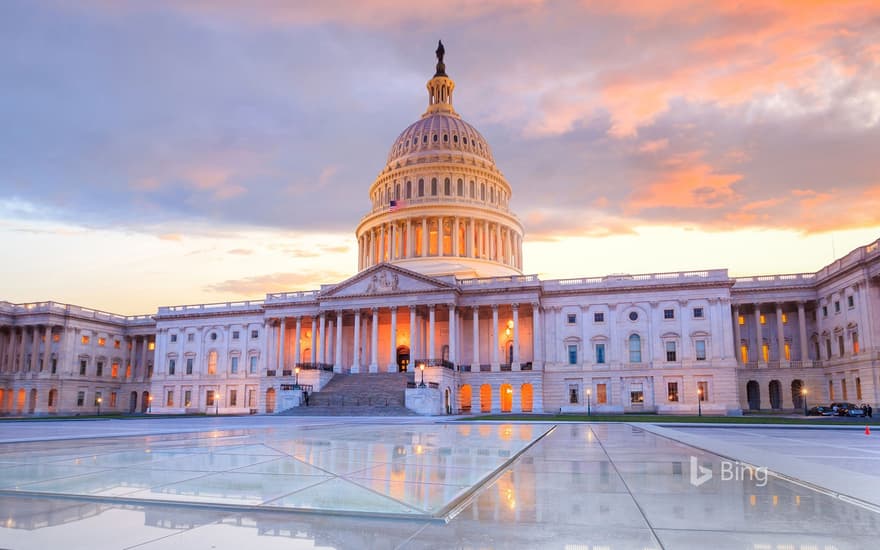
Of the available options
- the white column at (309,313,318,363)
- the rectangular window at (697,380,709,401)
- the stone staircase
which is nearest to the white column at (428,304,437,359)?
the stone staircase

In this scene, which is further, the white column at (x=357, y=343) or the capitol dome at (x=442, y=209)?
the capitol dome at (x=442, y=209)

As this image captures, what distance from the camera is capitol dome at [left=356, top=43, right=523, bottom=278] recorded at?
327ft

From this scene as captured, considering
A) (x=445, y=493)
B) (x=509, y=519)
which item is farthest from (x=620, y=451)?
(x=509, y=519)

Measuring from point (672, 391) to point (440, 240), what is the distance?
1664 inches

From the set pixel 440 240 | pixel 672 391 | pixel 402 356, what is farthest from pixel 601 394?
pixel 440 240

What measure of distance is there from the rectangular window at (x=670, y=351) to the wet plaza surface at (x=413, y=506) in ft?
213

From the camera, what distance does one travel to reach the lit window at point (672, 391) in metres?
73.9

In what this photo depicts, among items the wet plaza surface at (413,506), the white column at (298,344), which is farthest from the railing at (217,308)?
the wet plaza surface at (413,506)

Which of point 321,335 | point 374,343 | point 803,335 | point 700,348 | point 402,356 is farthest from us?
point 402,356

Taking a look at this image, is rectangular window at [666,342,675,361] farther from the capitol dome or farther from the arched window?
the capitol dome

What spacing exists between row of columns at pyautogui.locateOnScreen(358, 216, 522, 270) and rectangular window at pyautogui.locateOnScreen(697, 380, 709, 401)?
127 ft

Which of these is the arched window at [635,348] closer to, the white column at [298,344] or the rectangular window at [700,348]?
the rectangular window at [700,348]

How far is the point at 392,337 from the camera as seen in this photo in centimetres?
7844

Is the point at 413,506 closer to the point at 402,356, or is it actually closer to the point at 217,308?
the point at 402,356
